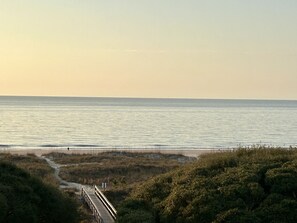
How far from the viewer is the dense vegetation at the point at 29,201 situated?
14229 mm

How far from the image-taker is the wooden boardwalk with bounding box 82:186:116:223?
19531 mm

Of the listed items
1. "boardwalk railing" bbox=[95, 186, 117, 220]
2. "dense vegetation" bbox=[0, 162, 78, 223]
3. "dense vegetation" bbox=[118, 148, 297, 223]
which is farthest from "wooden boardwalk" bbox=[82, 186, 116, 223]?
"dense vegetation" bbox=[118, 148, 297, 223]

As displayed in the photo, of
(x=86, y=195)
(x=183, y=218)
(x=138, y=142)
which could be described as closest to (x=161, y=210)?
(x=183, y=218)

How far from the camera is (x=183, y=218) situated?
13844mm

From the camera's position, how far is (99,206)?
897 inches

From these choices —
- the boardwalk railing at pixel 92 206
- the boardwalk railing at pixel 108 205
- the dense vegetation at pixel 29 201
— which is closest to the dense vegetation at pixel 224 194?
the dense vegetation at pixel 29 201

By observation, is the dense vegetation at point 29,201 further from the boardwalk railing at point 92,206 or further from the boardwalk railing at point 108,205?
the boardwalk railing at point 92,206

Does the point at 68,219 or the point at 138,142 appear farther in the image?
the point at 138,142

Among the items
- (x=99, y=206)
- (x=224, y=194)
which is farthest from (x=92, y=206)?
(x=224, y=194)

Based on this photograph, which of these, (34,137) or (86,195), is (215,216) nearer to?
(86,195)

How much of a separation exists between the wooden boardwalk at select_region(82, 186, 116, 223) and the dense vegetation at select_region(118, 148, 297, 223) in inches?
124

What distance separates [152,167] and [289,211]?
101ft

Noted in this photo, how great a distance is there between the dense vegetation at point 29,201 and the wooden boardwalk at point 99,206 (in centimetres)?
262

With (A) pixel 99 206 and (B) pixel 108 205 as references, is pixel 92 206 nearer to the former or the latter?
(A) pixel 99 206
